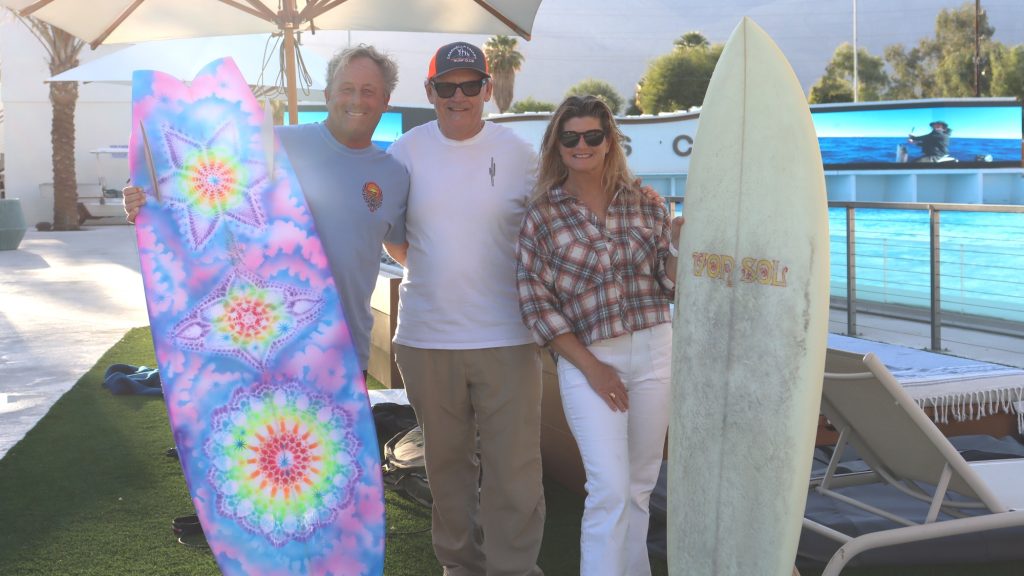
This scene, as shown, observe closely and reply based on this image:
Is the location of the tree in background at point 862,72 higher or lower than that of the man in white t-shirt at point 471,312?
higher

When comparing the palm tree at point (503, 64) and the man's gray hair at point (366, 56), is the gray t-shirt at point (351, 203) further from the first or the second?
the palm tree at point (503, 64)

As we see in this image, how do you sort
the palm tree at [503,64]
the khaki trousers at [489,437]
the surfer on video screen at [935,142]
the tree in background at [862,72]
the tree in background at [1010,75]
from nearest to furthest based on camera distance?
the khaki trousers at [489,437], the surfer on video screen at [935,142], the palm tree at [503,64], the tree in background at [1010,75], the tree in background at [862,72]

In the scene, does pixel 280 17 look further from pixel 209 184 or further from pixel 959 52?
pixel 959 52

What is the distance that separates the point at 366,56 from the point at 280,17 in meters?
2.68

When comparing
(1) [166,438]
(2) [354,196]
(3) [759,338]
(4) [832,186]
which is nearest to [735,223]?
(3) [759,338]

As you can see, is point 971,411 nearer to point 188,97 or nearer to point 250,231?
point 250,231

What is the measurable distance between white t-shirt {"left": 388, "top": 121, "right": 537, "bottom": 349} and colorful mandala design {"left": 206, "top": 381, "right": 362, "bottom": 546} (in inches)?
14.9

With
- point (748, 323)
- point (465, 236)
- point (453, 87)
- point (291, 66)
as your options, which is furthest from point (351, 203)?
point (291, 66)

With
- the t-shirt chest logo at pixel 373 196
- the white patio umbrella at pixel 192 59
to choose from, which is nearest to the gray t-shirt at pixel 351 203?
the t-shirt chest logo at pixel 373 196

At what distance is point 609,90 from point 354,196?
42356mm

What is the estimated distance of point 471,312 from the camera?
278 cm

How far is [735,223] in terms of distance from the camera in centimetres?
259

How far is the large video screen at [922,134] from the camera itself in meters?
19.8

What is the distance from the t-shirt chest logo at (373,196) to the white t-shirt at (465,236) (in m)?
0.11
